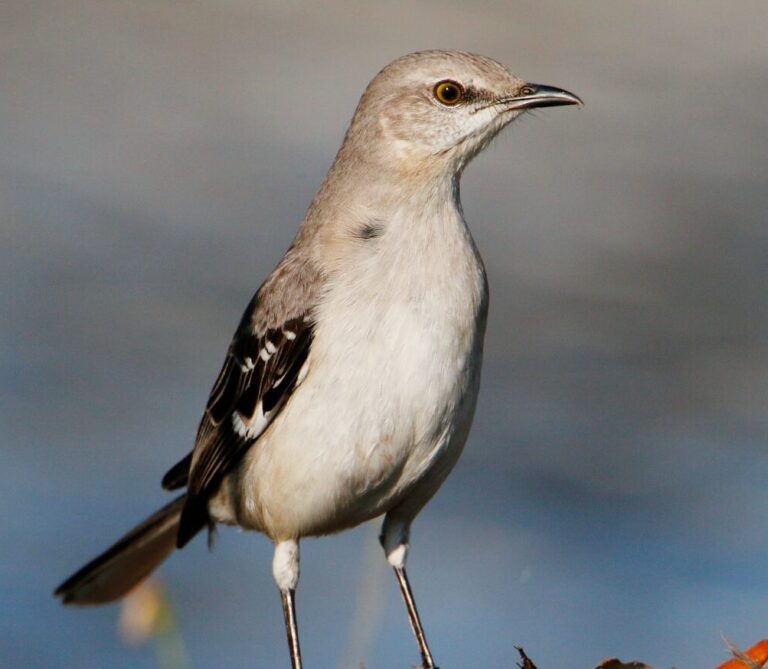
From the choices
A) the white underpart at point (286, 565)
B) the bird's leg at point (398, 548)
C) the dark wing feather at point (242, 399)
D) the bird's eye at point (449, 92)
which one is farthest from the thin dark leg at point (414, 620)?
the bird's eye at point (449, 92)

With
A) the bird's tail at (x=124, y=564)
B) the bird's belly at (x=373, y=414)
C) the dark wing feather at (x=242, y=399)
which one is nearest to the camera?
the bird's belly at (x=373, y=414)

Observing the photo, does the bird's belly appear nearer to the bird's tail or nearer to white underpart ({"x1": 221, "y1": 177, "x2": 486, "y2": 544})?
white underpart ({"x1": 221, "y1": 177, "x2": 486, "y2": 544})

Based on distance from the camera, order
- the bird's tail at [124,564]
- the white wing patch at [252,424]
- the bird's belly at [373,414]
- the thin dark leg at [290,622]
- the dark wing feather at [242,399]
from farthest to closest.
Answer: the bird's tail at [124,564] < the thin dark leg at [290,622] < the white wing patch at [252,424] < the dark wing feather at [242,399] < the bird's belly at [373,414]

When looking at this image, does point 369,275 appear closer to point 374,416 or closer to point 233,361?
point 374,416

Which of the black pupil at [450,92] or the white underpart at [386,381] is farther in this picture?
the black pupil at [450,92]

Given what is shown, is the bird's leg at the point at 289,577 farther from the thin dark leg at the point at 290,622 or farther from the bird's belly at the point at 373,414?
the bird's belly at the point at 373,414

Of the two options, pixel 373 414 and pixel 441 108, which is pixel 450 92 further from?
pixel 373 414

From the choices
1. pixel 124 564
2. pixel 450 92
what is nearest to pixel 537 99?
pixel 450 92
